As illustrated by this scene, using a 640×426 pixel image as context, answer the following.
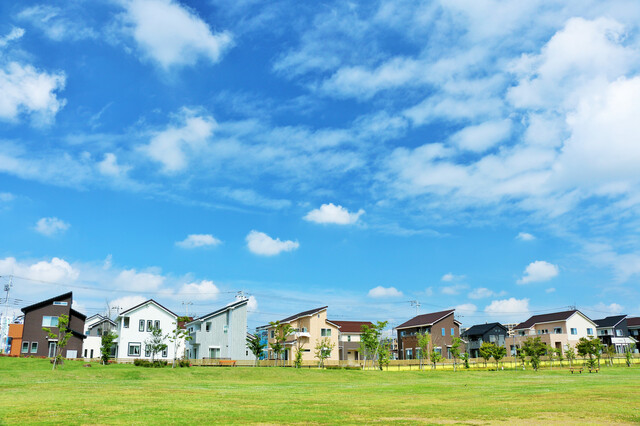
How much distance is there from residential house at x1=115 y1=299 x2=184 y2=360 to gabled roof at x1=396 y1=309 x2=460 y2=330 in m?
48.1

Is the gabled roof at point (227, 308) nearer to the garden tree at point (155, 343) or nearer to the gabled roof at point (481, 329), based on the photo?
the garden tree at point (155, 343)

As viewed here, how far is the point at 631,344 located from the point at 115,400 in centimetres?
11887

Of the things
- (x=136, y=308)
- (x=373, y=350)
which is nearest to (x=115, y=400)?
(x=373, y=350)

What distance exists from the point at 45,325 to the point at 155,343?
1780 centimetres

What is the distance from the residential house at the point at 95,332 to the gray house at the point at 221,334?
1356 centimetres

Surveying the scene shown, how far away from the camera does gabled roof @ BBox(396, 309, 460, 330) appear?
96456 mm

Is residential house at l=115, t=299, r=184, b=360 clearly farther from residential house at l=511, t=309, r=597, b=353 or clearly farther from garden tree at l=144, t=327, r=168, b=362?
residential house at l=511, t=309, r=597, b=353

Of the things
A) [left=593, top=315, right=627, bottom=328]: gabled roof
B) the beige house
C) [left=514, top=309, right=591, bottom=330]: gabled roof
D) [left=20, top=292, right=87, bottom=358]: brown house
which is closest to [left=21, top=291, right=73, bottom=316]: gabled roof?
[left=20, top=292, right=87, bottom=358]: brown house

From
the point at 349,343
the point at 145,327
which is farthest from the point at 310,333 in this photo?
the point at 145,327

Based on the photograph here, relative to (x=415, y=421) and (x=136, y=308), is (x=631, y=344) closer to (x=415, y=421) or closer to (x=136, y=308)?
(x=136, y=308)

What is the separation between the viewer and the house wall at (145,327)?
253 feet

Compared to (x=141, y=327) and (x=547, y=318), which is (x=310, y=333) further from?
(x=547, y=318)

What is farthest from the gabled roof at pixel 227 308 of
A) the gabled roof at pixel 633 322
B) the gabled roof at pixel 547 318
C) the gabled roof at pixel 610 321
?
the gabled roof at pixel 633 322

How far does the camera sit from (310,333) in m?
86.4
